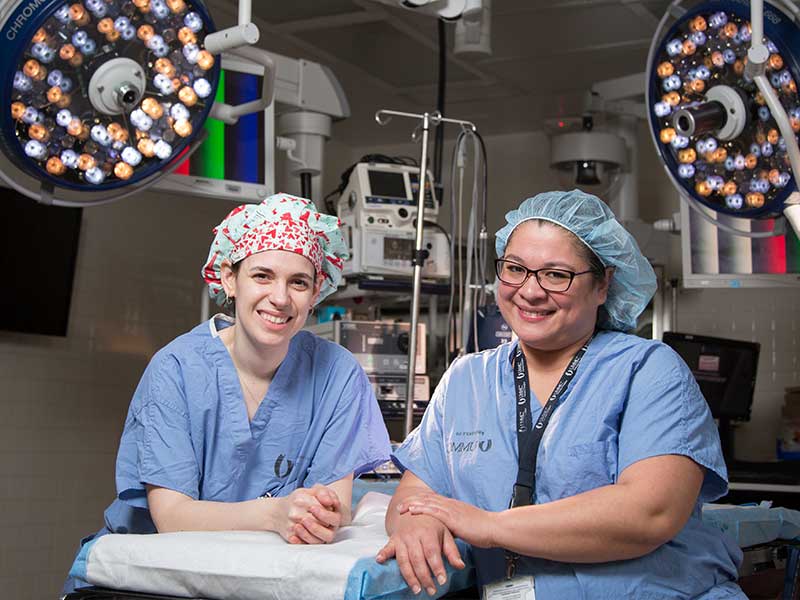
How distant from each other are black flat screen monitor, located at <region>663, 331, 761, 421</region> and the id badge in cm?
312

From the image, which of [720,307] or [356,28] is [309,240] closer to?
[356,28]

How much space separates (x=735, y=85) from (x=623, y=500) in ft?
5.16

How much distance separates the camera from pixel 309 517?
175 centimetres

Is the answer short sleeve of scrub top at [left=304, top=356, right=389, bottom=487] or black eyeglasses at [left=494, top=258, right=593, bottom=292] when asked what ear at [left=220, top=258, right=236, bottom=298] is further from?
black eyeglasses at [left=494, top=258, right=593, bottom=292]

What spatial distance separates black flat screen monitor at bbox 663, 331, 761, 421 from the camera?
466 centimetres

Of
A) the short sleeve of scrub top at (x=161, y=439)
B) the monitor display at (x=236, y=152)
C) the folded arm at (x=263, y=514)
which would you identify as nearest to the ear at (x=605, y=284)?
the folded arm at (x=263, y=514)

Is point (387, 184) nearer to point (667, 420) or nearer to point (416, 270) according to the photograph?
point (416, 270)

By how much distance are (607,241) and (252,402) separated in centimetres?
81

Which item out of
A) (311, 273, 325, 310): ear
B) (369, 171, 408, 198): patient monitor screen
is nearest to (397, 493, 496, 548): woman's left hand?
(311, 273, 325, 310): ear

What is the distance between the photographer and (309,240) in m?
2.14

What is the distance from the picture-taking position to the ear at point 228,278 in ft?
7.18

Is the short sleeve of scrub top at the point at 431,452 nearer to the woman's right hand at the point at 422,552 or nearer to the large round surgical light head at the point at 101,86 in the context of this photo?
the woman's right hand at the point at 422,552

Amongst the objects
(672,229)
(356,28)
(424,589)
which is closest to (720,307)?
(672,229)

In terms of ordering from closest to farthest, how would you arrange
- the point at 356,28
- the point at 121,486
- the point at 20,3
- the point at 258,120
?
the point at 121,486
the point at 20,3
the point at 258,120
the point at 356,28
